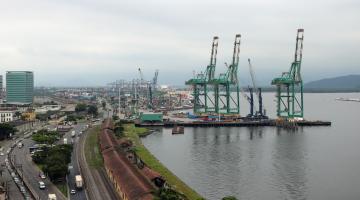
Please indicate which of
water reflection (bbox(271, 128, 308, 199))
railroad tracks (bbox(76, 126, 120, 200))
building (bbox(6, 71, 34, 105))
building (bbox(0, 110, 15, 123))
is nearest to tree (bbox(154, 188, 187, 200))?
railroad tracks (bbox(76, 126, 120, 200))

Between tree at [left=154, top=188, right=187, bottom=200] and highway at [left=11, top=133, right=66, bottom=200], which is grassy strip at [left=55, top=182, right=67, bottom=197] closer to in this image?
highway at [left=11, top=133, right=66, bottom=200]

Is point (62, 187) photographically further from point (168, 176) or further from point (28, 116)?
point (28, 116)

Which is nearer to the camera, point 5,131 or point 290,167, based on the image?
point 290,167

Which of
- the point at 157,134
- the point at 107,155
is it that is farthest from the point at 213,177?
the point at 157,134

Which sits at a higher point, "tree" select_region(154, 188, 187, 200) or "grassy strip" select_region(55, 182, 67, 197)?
"tree" select_region(154, 188, 187, 200)

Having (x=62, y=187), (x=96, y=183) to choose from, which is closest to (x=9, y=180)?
(x=62, y=187)

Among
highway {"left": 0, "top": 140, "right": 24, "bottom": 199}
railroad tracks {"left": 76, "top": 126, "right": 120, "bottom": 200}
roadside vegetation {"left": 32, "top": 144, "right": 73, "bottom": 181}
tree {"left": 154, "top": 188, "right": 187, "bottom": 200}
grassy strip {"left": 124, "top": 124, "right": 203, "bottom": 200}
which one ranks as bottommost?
highway {"left": 0, "top": 140, "right": 24, "bottom": 199}

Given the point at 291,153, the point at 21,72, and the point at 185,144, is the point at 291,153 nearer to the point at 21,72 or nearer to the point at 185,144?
the point at 185,144
